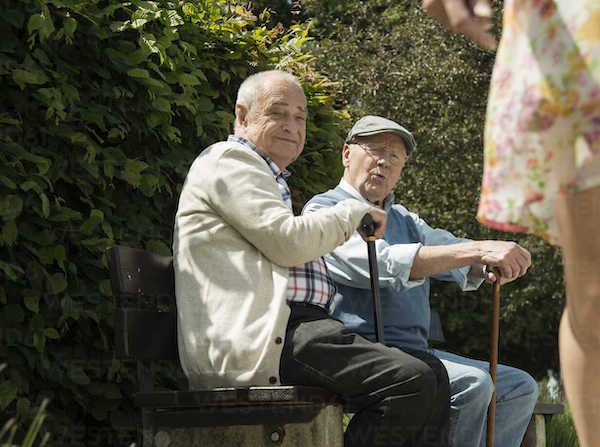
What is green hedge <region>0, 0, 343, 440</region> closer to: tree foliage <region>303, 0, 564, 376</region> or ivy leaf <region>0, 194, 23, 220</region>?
ivy leaf <region>0, 194, 23, 220</region>

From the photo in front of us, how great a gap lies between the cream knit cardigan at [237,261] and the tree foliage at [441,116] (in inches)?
313

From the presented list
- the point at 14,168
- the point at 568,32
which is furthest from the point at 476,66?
the point at 568,32

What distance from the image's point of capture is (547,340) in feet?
42.0

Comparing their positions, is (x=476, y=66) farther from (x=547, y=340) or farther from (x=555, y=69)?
(x=555, y=69)

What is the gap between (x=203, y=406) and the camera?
2.59 metres

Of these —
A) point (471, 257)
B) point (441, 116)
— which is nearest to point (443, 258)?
point (471, 257)

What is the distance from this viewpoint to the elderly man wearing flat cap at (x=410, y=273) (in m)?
3.13

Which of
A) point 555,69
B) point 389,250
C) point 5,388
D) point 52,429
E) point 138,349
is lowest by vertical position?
point 52,429

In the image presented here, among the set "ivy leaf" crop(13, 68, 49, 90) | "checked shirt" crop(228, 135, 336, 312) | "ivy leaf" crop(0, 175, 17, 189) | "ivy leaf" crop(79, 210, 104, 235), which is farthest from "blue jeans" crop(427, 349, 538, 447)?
"ivy leaf" crop(13, 68, 49, 90)

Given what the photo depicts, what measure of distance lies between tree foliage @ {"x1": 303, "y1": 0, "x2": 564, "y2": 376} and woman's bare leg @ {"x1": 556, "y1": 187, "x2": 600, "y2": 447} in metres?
8.58

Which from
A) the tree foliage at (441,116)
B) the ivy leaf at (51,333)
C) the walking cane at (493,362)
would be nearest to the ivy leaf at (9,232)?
the ivy leaf at (51,333)

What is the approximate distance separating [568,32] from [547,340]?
11.7m

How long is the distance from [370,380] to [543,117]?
3.91 feet

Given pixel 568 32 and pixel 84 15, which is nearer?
pixel 568 32
